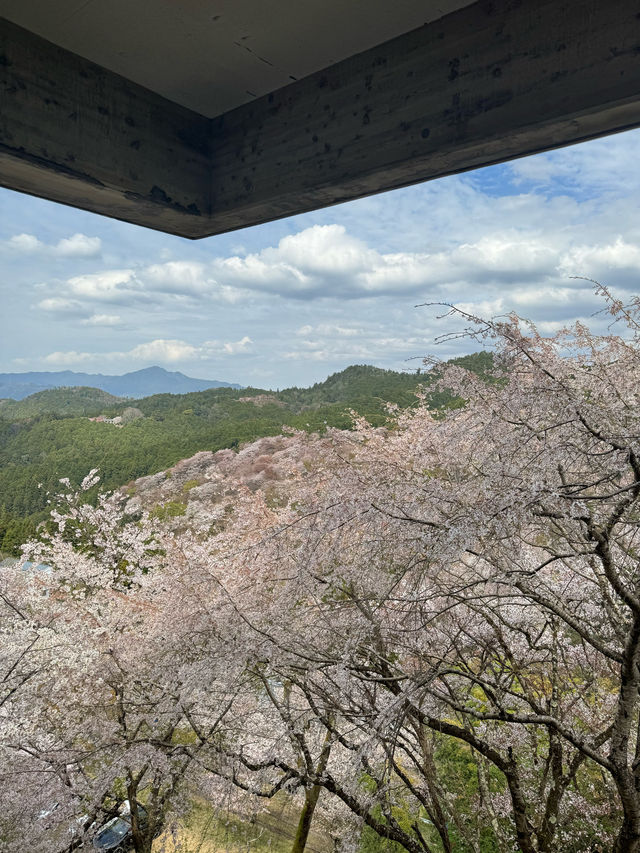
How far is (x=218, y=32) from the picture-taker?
970 millimetres

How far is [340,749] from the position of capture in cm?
507

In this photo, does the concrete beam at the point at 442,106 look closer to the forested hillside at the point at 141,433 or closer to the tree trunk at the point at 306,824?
the tree trunk at the point at 306,824

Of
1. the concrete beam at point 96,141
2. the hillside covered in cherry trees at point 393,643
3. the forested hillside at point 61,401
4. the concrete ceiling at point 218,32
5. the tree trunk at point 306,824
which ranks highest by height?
the forested hillside at point 61,401

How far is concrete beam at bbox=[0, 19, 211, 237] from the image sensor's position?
0.90 m

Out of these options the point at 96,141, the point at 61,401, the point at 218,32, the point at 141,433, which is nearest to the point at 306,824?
the point at 96,141

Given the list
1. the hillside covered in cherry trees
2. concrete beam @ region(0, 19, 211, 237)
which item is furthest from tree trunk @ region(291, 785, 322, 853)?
concrete beam @ region(0, 19, 211, 237)

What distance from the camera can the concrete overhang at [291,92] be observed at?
0.78m

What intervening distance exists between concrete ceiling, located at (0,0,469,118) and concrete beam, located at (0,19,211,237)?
A: 0.13ft

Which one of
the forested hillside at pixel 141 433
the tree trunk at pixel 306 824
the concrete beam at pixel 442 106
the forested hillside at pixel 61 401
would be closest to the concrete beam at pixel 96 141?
the concrete beam at pixel 442 106

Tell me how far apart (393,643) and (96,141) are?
8.81ft

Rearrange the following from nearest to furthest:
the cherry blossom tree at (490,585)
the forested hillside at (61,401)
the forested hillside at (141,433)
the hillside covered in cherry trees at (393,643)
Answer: the cherry blossom tree at (490,585) < the hillside covered in cherry trees at (393,643) < the forested hillside at (141,433) < the forested hillside at (61,401)

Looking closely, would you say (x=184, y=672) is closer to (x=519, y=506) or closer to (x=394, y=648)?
(x=394, y=648)

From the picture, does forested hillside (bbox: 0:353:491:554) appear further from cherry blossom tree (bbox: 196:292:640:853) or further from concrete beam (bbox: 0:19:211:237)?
concrete beam (bbox: 0:19:211:237)

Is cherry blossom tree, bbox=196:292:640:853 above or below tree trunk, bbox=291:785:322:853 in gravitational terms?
above
